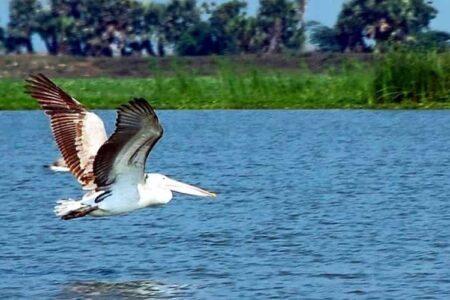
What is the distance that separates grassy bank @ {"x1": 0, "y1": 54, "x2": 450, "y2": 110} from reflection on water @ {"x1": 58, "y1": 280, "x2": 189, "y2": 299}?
20501 millimetres

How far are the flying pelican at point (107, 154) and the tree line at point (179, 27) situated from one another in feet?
187

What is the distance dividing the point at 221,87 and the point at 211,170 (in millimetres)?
16547

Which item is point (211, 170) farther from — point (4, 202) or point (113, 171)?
point (113, 171)

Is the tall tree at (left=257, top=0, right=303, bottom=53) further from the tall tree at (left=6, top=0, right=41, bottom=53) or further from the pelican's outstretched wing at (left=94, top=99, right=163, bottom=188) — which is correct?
the pelican's outstretched wing at (left=94, top=99, right=163, bottom=188)

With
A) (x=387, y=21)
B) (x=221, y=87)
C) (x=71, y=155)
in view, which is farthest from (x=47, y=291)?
(x=387, y=21)

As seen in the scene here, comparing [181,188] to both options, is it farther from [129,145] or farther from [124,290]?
[129,145]

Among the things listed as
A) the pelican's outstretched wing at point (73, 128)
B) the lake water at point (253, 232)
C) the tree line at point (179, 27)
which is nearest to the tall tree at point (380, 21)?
the tree line at point (179, 27)

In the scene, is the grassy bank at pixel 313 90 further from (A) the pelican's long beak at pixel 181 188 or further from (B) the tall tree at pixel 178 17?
(B) the tall tree at pixel 178 17

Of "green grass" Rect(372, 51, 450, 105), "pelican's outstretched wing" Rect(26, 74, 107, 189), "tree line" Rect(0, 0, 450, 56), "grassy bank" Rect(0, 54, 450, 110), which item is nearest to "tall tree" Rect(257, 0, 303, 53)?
"tree line" Rect(0, 0, 450, 56)

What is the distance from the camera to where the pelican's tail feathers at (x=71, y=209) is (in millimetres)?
11945

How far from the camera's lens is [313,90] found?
36688mm

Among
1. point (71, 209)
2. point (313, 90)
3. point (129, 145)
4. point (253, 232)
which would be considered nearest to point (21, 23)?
point (313, 90)

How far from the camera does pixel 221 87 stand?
3894cm

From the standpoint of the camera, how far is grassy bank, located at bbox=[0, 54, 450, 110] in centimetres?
3300
